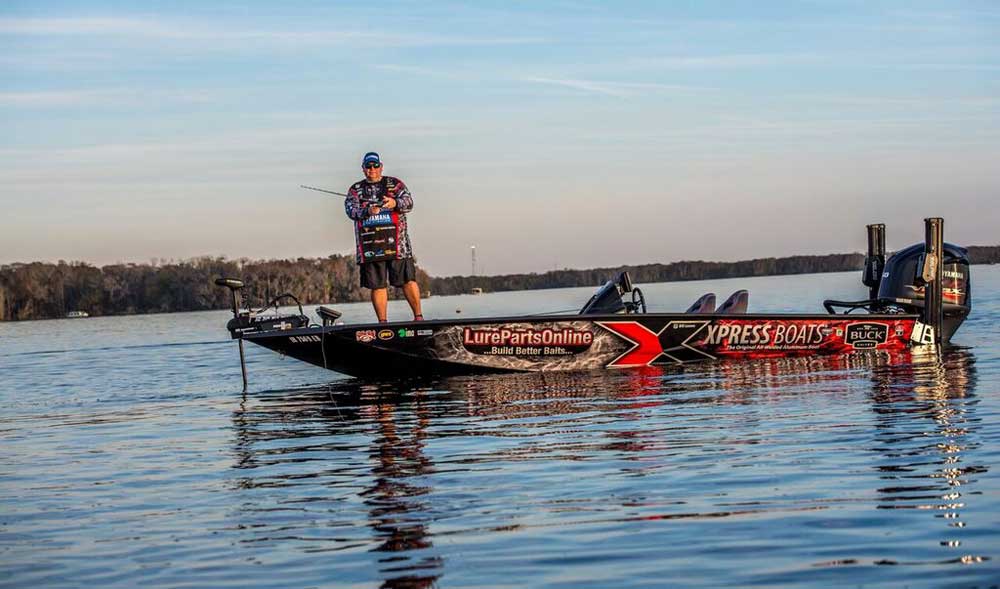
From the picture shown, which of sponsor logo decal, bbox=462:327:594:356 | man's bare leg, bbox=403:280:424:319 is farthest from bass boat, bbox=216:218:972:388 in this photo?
man's bare leg, bbox=403:280:424:319

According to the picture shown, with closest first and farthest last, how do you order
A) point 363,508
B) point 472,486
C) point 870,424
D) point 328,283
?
1. point 363,508
2. point 472,486
3. point 870,424
4. point 328,283

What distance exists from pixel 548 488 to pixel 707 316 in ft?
26.7

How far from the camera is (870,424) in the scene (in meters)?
8.21

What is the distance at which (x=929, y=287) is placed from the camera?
1515cm

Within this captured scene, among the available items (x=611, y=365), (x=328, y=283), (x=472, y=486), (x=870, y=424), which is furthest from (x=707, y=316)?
(x=328, y=283)

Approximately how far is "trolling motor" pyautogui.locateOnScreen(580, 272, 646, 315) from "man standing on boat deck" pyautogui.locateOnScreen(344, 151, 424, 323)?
6.89 feet

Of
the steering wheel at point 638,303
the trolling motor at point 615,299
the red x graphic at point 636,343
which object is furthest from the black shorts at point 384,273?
the steering wheel at point 638,303

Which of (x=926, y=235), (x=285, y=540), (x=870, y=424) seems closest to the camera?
(x=285, y=540)

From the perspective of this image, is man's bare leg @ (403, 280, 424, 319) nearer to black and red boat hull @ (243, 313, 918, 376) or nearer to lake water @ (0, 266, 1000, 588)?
black and red boat hull @ (243, 313, 918, 376)

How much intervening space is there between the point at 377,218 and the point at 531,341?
7.18 feet

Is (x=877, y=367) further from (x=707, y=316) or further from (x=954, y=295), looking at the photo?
(x=954, y=295)

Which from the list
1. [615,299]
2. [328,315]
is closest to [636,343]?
[615,299]

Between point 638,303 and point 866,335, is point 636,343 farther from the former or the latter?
point 866,335

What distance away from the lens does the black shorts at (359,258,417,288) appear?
1391 cm
